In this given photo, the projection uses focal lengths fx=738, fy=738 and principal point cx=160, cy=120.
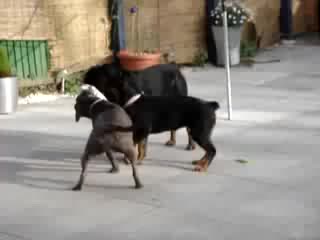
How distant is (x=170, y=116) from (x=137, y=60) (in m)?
4.01

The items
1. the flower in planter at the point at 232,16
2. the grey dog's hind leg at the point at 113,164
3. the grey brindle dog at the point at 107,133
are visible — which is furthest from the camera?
the flower in planter at the point at 232,16

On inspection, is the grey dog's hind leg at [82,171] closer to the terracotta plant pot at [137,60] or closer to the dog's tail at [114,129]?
the dog's tail at [114,129]

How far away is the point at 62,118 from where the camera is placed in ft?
25.0

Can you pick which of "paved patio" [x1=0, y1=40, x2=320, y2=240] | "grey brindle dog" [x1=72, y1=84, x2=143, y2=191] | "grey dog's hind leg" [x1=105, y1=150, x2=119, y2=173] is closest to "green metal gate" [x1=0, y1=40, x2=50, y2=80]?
"paved patio" [x1=0, y1=40, x2=320, y2=240]

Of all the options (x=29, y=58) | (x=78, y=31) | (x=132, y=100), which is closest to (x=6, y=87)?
(x=29, y=58)

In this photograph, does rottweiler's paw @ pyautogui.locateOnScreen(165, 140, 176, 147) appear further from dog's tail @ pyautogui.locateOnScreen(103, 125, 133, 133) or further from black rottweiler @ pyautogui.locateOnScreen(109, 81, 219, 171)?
dog's tail @ pyautogui.locateOnScreen(103, 125, 133, 133)

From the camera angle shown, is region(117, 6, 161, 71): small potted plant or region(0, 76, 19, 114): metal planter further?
region(117, 6, 161, 71): small potted plant

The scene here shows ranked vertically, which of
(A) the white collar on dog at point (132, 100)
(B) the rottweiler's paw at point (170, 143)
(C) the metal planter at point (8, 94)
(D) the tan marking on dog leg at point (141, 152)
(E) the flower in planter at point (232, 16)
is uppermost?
(E) the flower in planter at point (232, 16)

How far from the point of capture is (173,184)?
211 inches

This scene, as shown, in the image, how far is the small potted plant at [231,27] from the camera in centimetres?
1083

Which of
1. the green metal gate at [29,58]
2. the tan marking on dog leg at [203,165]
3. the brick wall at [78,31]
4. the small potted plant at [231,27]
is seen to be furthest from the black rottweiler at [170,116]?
the small potted plant at [231,27]

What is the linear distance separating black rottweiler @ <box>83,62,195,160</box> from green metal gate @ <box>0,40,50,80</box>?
2877 millimetres

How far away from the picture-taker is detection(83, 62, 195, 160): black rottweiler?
18.6 ft

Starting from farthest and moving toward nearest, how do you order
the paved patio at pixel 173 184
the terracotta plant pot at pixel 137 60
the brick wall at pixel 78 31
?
the terracotta plant pot at pixel 137 60, the brick wall at pixel 78 31, the paved patio at pixel 173 184
